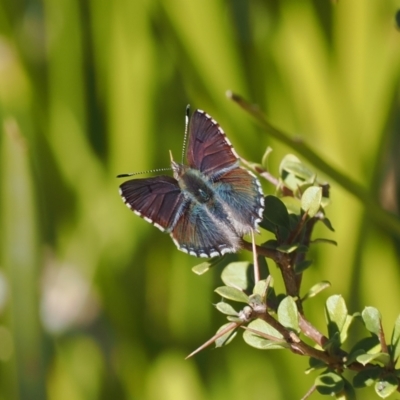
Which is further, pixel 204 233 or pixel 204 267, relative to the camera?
pixel 204 233

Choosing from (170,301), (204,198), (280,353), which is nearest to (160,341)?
(170,301)

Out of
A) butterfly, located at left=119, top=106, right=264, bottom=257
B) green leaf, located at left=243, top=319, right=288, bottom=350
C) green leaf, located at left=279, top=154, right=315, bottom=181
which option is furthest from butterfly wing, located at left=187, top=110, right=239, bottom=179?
green leaf, located at left=243, top=319, right=288, bottom=350

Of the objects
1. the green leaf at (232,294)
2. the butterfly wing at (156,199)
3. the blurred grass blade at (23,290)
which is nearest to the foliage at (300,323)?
the green leaf at (232,294)

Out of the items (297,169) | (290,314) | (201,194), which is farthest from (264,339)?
(201,194)

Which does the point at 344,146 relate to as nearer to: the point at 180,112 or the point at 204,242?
the point at 180,112

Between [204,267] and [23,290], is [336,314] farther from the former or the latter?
[23,290]

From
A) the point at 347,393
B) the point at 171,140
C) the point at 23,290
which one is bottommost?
the point at 347,393

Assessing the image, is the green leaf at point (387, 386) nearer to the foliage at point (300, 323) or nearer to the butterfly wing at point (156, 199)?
the foliage at point (300, 323)
